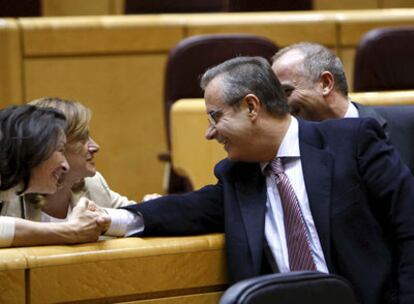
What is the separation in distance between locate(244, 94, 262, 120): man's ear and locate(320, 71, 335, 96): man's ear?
29 cm

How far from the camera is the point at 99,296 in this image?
3.79 feet

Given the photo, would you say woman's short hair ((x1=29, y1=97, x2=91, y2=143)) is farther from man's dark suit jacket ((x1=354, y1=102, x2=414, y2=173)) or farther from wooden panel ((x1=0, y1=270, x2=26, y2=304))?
man's dark suit jacket ((x1=354, y1=102, x2=414, y2=173))

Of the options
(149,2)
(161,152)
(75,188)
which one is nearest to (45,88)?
(161,152)

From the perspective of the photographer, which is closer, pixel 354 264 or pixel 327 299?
pixel 327 299

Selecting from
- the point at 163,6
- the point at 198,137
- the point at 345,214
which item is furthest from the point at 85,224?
the point at 163,6

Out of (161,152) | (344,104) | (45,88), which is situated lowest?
(161,152)

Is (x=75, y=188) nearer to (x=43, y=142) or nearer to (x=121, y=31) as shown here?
(x=43, y=142)

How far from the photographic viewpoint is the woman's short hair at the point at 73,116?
1345mm

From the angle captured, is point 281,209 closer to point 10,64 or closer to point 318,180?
point 318,180

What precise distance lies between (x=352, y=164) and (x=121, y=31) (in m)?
1.19

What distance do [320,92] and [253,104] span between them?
0.29 meters

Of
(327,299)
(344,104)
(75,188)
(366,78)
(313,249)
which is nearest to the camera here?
(327,299)

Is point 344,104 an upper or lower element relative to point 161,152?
upper

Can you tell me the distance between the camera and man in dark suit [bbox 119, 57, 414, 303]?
1.25 meters
